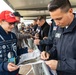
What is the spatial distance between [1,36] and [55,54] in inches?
25.9

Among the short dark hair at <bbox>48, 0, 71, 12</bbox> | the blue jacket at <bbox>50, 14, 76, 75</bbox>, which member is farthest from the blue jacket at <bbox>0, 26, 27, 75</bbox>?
the short dark hair at <bbox>48, 0, 71, 12</bbox>

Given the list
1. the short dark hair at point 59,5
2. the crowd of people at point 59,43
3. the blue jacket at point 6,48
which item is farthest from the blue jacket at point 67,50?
the blue jacket at point 6,48

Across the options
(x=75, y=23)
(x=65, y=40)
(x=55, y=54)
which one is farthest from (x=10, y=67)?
(x=75, y=23)

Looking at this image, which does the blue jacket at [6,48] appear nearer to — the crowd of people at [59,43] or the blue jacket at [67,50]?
the crowd of people at [59,43]

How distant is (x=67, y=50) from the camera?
1782 mm

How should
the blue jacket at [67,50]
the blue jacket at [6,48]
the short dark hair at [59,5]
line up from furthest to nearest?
the blue jacket at [6,48]
the short dark hair at [59,5]
the blue jacket at [67,50]

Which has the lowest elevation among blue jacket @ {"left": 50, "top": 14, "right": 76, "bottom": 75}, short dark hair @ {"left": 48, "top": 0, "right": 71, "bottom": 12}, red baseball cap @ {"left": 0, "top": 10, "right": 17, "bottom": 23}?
blue jacket @ {"left": 50, "top": 14, "right": 76, "bottom": 75}

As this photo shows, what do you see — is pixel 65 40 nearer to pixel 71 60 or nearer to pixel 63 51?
pixel 63 51

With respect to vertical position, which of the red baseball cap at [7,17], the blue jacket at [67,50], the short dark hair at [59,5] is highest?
the short dark hair at [59,5]

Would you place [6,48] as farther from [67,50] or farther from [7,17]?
[67,50]

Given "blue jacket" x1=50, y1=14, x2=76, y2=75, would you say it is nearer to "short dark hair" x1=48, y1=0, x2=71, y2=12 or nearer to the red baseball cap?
"short dark hair" x1=48, y1=0, x2=71, y2=12

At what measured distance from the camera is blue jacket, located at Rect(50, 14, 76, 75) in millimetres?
1683

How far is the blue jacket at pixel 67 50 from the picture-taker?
1.68m

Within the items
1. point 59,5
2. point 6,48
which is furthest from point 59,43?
point 6,48
